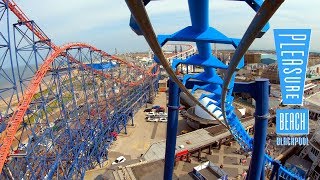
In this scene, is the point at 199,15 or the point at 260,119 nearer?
the point at 199,15

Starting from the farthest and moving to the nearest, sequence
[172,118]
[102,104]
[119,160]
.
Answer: [102,104]
[119,160]
[172,118]

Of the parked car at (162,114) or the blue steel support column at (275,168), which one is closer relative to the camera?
the blue steel support column at (275,168)

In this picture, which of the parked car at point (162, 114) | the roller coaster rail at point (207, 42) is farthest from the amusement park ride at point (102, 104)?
the parked car at point (162, 114)

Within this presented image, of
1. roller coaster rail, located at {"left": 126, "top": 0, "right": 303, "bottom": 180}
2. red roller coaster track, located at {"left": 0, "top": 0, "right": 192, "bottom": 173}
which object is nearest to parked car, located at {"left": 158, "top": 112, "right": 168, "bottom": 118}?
red roller coaster track, located at {"left": 0, "top": 0, "right": 192, "bottom": 173}

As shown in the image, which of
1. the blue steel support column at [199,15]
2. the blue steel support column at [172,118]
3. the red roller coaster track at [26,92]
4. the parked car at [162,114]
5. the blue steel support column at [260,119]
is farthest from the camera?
the parked car at [162,114]

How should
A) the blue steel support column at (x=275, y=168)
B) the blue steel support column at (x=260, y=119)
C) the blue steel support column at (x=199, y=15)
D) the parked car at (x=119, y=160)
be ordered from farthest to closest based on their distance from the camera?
1. the parked car at (x=119, y=160)
2. the blue steel support column at (x=275, y=168)
3. the blue steel support column at (x=260, y=119)
4. the blue steel support column at (x=199, y=15)

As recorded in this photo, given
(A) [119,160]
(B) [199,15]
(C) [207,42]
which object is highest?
(B) [199,15]

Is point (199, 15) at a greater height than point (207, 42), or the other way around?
point (199, 15)

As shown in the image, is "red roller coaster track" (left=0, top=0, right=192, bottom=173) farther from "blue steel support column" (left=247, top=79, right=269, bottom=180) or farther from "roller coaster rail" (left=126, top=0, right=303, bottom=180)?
"blue steel support column" (left=247, top=79, right=269, bottom=180)

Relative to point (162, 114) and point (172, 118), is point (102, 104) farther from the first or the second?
point (172, 118)

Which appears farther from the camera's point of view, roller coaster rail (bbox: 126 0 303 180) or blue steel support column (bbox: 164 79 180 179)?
blue steel support column (bbox: 164 79 180 179)

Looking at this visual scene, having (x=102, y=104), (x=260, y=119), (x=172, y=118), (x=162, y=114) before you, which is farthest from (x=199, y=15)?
(x=162, y=114)

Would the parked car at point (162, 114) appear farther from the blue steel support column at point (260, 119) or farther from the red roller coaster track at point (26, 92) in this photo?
the blue steel support column at point (260, 119)
